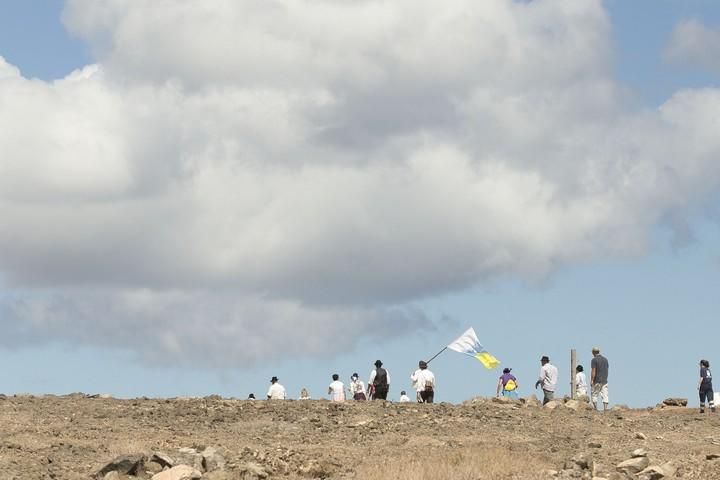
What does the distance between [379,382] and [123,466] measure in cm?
1185

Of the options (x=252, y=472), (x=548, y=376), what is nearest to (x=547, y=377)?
(x=548, y=376)

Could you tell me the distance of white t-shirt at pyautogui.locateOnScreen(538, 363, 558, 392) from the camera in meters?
35.2

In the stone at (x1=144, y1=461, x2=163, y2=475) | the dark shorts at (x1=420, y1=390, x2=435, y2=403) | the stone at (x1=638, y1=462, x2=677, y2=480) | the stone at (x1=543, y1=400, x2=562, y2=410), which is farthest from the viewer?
the dark shorts at (x1=420, y1=390, x2=435, y2=403)

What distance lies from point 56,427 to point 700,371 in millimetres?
16779

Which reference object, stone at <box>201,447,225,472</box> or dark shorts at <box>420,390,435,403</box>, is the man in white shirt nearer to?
dark shorts at <box>420,390,435,403</box>

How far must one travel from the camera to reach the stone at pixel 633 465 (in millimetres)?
26547

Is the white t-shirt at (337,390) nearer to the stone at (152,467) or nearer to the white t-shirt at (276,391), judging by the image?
the white t-shirt at (276,391)

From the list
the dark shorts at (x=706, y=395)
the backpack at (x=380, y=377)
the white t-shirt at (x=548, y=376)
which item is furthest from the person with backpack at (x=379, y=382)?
the dark shorts at (x=706, y=395)

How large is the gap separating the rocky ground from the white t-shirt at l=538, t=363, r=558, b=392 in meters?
0.84

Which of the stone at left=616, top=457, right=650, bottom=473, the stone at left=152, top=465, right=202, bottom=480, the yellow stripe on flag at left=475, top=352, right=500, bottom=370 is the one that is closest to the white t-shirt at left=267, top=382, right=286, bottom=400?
the yellow stripe on flag at left=475, top=352, right=500, bottom=370

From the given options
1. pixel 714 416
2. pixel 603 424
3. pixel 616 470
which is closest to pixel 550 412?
pixel 603 424

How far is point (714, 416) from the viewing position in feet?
112

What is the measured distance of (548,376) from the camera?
35.3 meters

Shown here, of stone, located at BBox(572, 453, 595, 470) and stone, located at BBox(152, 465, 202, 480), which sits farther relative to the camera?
stone, located at BBox(572, 453, 595, 470)
